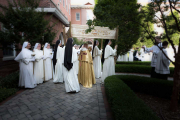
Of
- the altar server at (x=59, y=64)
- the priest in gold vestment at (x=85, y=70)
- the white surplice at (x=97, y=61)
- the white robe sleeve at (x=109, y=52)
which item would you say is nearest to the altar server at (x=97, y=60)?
the white surplice at (x=97, y=61)

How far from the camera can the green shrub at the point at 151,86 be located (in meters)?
4.86

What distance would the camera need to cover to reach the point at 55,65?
7641mm

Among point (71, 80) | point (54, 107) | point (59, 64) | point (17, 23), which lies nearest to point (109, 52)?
point (71, 80)

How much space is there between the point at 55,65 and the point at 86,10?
2762 cm

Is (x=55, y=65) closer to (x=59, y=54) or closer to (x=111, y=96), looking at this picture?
(x=59, y=54)

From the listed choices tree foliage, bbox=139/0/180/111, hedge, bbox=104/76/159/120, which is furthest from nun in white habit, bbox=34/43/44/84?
tree foliage, bbox=139/0/180/111

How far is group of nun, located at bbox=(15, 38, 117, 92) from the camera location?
5492 millimetres

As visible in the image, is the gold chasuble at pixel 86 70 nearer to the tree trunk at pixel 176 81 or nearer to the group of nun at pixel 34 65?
the group of nun at pixel 34 65

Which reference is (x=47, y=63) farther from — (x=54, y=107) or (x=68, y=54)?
(x=54, y=107)

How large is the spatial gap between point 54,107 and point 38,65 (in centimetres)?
394

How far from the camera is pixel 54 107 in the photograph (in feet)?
13.6

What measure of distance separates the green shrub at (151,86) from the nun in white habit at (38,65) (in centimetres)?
476

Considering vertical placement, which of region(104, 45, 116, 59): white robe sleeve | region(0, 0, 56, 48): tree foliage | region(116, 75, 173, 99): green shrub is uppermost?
region(0, 0, 56, 48): tree foliage

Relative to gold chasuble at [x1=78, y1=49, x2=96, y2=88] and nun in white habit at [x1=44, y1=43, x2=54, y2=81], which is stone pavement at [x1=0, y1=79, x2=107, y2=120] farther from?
nun in white habit at [x1=44, y1=43, x2=54, y2=81]
